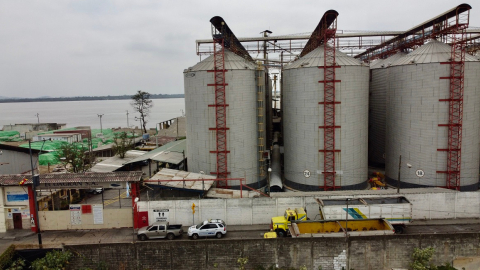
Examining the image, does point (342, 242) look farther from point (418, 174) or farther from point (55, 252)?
point (55, 252)

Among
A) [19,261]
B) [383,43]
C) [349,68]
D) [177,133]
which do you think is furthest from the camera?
[177,133]

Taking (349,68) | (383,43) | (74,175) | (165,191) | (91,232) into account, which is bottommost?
(91,232)

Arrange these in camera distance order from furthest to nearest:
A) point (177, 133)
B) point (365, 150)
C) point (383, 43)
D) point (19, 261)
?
point (177, 133), point (383, 43), point (365, 150), point (19, 261)

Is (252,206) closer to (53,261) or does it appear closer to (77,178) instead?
(53,261)

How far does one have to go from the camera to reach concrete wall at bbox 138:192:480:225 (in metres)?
26.4

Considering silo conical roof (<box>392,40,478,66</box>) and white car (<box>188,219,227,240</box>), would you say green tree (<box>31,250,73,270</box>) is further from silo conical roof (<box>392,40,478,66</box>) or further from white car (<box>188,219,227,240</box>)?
silo conical roof (<box>392,40,478,66</box>)

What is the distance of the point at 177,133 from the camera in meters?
62.7

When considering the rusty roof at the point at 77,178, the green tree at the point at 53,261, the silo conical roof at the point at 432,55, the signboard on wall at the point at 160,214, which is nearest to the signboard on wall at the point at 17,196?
the rusty roof at the point at 77,178

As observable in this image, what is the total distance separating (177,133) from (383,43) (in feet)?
126

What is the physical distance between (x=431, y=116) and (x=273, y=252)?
1924cm

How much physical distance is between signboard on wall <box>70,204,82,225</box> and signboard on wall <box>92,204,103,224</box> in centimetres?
115

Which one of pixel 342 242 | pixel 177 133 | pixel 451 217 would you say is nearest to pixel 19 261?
pixel 342 242

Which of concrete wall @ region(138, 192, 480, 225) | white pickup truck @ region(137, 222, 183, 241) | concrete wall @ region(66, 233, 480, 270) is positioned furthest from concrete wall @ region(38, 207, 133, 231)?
concrete wall @ region(66, 233, 480, 270)

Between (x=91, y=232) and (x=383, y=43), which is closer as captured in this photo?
(x=91, y=232)
